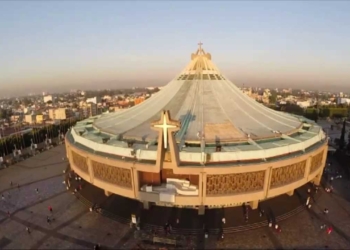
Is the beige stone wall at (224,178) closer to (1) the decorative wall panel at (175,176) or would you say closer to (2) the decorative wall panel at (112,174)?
(2) the decorative wall panel at (112,174)

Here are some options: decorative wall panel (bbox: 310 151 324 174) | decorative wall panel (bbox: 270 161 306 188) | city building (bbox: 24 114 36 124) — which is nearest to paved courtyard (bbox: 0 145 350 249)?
decorative wall panel (bbox: 270 161 306 188)

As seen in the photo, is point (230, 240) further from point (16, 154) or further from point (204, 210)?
point (16, 154)

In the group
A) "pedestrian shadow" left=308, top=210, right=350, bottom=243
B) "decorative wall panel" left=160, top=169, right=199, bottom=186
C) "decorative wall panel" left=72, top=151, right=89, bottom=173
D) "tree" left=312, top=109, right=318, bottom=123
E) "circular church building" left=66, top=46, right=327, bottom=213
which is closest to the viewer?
"pedestrian shadow" left=308, top=210, right=350, bottom=243

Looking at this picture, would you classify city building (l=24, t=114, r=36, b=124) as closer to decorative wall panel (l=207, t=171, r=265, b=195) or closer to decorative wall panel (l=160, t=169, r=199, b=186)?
decorative wall panel (l=160, t=169, r=199, b=186)

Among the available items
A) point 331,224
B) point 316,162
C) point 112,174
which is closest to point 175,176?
point 112,174

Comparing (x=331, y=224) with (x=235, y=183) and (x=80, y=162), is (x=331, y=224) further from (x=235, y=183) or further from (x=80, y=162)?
(x=80, y=162)

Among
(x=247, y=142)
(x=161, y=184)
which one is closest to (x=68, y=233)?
(x=161, y=184)

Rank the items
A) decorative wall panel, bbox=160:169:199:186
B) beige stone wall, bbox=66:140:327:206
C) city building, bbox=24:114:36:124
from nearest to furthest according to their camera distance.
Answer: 1. beige stone wall, bbox=66:140:327:206
2. decorative wall panel, bbox=160:169:199:186
3. city building, bbox=24:114:36:124
